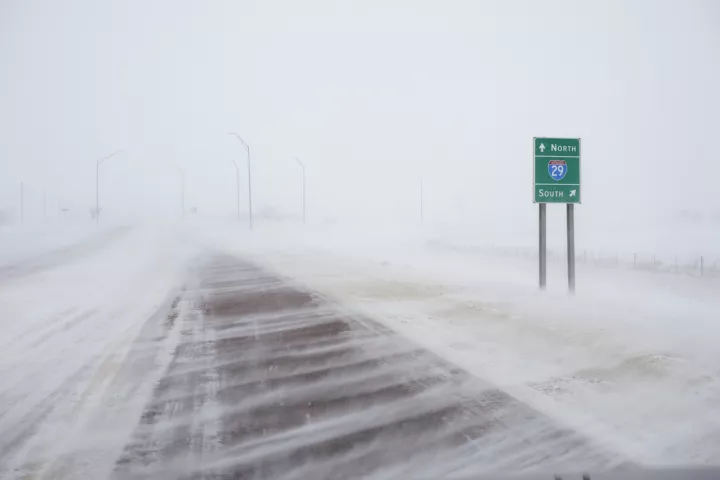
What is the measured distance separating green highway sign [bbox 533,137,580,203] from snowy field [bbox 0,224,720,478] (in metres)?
2.36

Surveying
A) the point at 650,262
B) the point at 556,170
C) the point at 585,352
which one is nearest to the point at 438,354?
the point at 585,352

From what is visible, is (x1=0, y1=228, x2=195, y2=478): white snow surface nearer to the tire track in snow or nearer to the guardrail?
the tire track in snow

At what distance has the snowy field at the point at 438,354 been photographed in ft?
16.2

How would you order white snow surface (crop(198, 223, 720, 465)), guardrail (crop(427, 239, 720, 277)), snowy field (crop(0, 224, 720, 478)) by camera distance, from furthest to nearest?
1. guardrail (crop(427, 239, 720, 277))
2. white snow surface (crop(198, 223, 720, 465))
3. snowy field (crop(0, 224, 720, 478))

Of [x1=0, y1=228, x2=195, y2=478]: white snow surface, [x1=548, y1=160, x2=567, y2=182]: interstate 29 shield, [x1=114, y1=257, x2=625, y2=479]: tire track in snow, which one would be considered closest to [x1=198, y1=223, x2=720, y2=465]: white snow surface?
[x1=114, y1=257, x2=625, y2=479]: tire track in snow

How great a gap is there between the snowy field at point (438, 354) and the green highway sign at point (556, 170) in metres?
2.36

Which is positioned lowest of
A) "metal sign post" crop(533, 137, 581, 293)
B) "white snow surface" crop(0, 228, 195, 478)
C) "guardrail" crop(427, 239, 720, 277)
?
"guardrail" crop(427, 239, 720, 277)

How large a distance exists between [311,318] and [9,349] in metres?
4.93

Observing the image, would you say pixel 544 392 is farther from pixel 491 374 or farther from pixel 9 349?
pixel 9 349

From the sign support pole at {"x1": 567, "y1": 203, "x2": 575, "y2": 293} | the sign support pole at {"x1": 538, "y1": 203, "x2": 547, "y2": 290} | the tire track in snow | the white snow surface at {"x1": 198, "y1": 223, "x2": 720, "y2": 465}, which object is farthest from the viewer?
the sign support pole at {"x1": 538, "y1": 203, "x2": 547, "y2": 290}

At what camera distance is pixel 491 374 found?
6945mm

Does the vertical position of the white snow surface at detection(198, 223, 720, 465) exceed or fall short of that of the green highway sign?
it falls short

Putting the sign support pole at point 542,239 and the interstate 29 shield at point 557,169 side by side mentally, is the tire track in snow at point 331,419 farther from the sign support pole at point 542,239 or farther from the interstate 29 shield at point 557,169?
the interstate 29 shield at point 557,169

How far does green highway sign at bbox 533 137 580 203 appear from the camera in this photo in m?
13.5
